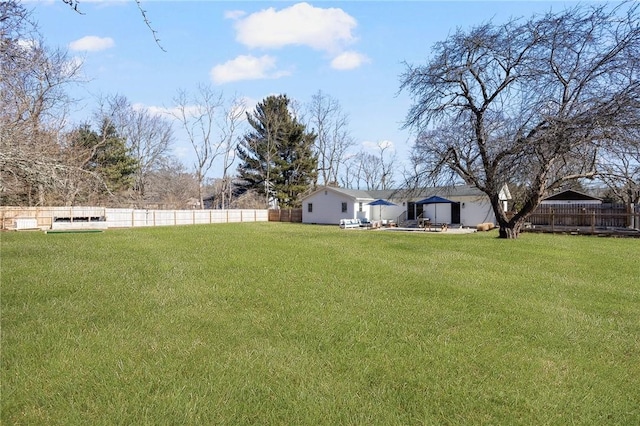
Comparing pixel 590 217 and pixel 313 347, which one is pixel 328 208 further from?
pixel 313 347

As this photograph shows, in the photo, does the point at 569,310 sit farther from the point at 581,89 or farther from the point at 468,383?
the point at 581,89

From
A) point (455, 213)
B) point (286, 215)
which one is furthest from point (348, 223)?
point (286, 215)

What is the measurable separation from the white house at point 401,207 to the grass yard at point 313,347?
2158 cm

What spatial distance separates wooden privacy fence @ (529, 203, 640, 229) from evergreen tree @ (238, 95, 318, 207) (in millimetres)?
24590

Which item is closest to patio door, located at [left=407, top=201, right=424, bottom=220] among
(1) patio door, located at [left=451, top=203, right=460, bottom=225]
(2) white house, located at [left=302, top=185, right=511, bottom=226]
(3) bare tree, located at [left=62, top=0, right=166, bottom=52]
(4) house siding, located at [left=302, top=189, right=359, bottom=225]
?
(2) white house, located at [left=302, top=185, right=511, bottom=226]

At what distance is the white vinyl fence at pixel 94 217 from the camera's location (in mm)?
21391

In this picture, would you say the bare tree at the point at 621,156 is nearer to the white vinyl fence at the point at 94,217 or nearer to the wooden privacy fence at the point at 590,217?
the wooden privacy fence at the point at 590,217

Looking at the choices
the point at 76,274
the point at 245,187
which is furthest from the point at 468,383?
the point at 245,187

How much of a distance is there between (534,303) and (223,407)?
5082 mm

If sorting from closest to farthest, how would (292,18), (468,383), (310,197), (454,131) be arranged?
1. (468,383)
2. (292,18)
3. (454,131)
4. (310,197)

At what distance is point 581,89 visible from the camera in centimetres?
1440

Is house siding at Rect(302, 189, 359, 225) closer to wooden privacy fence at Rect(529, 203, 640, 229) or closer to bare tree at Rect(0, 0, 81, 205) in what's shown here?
wooden privacy fence at Rect(529, 203, 640, 229)

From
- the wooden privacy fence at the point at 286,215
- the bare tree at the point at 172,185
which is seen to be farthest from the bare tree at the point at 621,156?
the bare tree at the point at 172,185

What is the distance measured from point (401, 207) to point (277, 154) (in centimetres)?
1511
